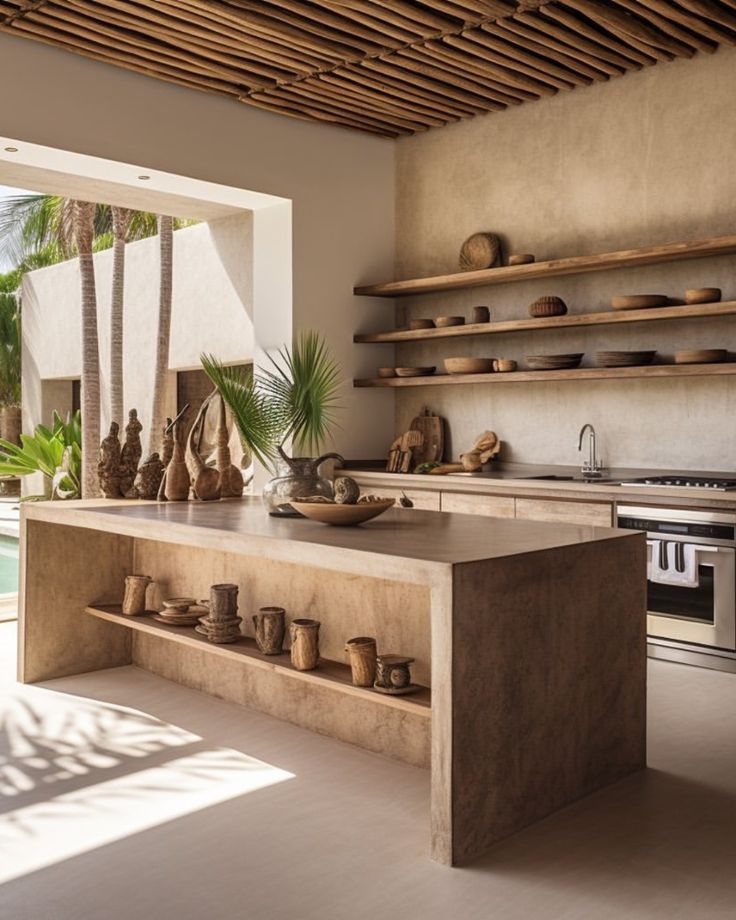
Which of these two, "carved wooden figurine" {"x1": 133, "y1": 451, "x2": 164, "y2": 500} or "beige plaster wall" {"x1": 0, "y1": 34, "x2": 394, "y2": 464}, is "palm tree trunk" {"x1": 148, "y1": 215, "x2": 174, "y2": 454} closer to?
"beige plaster wall" {"x1": 0, "y1": 34, "x2": 394, "y2": 464}

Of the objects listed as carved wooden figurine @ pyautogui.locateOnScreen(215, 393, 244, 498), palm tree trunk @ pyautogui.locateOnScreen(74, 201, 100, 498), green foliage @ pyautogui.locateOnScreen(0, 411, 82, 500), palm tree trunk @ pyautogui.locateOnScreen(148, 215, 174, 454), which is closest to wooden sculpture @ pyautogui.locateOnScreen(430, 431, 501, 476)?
carved wooden figurine @ pyautogui.locateOnScreen(215, 393, 244, 498)

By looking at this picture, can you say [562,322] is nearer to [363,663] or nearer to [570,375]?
[570,375]

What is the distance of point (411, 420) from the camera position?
24.1ft

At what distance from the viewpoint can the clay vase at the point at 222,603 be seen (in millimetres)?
3869

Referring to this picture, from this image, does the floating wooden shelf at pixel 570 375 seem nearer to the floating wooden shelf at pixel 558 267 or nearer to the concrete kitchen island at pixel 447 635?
the floating wooden shelf at pixel 558 267

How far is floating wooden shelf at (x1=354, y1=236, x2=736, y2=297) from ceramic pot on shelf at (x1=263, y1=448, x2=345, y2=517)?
269 cm

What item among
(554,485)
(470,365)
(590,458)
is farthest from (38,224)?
(554,485)

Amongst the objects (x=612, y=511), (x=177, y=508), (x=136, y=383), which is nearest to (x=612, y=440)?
(x=612, y=511)

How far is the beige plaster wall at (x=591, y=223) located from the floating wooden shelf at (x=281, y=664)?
3.11 meters

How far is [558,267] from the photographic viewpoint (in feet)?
19.6

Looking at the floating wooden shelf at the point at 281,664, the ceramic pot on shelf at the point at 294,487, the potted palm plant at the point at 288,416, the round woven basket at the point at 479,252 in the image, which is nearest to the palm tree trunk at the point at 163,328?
the potted palm plant at the point at 288,416

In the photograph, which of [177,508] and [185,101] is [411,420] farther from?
[177,508]

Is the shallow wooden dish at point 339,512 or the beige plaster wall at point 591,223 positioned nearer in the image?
the shallow wooden dish at point 339,512

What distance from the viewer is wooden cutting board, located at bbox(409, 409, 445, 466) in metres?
7.05
